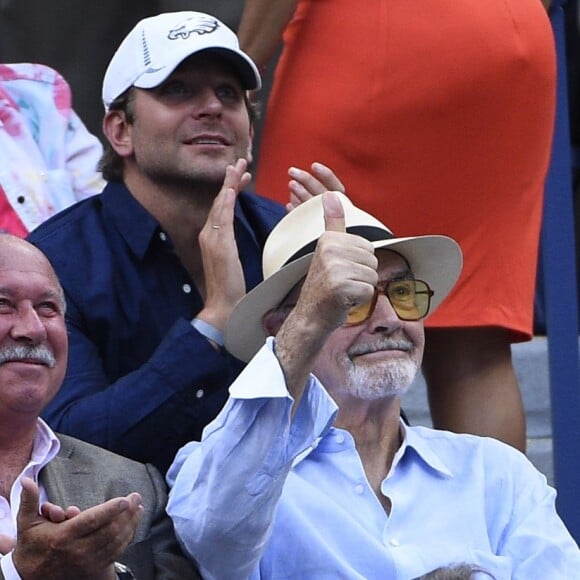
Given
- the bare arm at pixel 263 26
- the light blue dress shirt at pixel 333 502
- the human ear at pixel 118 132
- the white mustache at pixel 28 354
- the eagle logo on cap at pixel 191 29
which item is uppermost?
the eagle logo on cap at pixel 191 29

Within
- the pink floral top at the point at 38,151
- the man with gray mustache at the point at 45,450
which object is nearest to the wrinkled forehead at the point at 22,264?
the man with gray mustache at the point at 45,450

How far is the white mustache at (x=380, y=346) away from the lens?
368 cm

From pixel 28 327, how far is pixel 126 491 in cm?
36

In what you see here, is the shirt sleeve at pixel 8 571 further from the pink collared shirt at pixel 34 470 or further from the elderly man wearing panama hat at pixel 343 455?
the elderly man wearing panama hat at pixel 343 455

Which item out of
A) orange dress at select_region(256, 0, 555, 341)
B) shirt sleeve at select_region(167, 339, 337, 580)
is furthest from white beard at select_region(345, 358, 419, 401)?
orange dress at select_region(256, 0, 555, 341)

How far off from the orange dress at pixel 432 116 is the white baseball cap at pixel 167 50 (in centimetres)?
21

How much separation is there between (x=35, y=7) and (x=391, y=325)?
9.06 feet

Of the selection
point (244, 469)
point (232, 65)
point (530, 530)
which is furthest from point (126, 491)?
point (232, 65)

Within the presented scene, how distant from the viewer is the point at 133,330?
157 inches

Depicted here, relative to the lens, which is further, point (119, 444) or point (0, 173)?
point (0, 173)

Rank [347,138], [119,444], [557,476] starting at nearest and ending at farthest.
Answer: [119,444] → [347,138] → [557,476]

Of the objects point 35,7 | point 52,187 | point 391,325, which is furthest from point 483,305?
point 35,7

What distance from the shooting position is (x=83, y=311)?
395 centimetres

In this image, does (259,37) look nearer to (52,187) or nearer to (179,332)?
(52,187)
